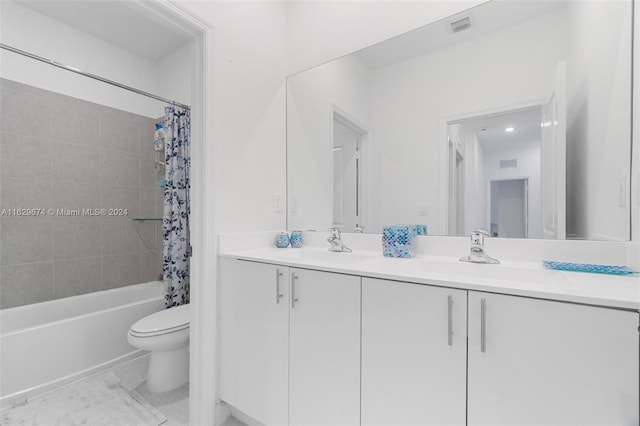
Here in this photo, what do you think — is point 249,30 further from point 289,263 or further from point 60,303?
point 60,303

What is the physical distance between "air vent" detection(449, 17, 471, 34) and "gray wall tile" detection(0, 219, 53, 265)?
9.96ft

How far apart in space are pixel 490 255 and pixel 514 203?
26 cm

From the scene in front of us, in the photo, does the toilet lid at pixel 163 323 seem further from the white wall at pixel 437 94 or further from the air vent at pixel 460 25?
the air vent at pixel 460 25

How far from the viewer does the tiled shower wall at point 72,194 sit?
2035mm

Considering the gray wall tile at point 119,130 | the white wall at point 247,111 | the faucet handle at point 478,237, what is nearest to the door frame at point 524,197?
the faucet handle at point 478,237

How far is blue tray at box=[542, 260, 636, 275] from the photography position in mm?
917

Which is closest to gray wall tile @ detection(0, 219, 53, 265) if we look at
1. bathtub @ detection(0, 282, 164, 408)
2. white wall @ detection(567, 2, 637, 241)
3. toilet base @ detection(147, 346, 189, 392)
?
bathtub @ detection(0, 282, 164, 408)

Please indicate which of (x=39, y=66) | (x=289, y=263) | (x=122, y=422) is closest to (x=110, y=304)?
(x=122, y=422)

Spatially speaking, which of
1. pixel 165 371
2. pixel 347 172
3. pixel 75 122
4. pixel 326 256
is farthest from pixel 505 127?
pixel 75 122

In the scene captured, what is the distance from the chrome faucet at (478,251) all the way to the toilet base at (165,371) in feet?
5.85

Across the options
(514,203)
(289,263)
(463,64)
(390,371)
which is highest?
(463,64)

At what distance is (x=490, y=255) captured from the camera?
1252mm

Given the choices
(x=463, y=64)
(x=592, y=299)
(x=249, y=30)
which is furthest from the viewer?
(x=249, y=30)

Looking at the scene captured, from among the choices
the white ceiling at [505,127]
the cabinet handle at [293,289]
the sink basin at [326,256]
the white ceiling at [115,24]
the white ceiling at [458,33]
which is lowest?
the cabinet handle at [293,289]
